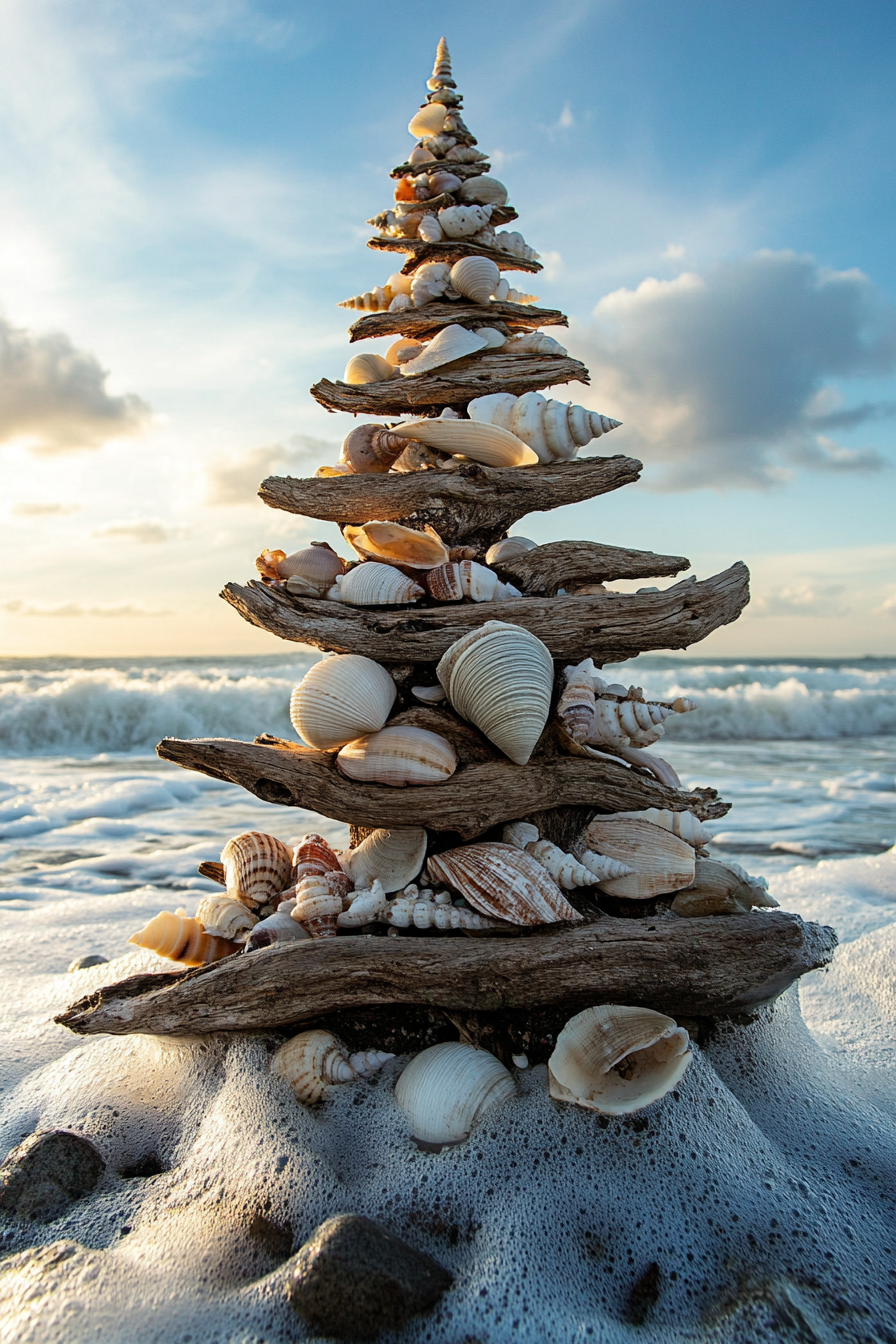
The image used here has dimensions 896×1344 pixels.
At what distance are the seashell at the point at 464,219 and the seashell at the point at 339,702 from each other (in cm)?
249

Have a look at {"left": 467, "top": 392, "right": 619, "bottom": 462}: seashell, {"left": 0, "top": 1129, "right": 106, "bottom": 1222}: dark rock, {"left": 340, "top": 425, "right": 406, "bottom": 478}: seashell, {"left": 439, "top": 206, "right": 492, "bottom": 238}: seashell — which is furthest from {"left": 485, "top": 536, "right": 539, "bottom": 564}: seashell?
{"left": 0, "top": 1129, "right": 106, "bottom": 1222}: dark rock

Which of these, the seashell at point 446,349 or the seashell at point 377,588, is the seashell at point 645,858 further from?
the seashell at point 446,349

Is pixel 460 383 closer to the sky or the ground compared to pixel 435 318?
closer to the ground

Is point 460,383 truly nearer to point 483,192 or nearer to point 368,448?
point 368,448

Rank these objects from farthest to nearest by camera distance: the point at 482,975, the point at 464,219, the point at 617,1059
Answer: the point at 464,219, the point at 482,975, the point at 617,1059

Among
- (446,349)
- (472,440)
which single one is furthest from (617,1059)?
(446,349)

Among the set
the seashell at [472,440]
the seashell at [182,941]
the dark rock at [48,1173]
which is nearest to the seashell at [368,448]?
the seashell at [472,440]

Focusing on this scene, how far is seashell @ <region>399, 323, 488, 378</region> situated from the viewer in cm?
383

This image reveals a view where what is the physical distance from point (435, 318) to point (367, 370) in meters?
0.44

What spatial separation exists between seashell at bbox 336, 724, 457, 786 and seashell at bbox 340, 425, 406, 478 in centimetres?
142

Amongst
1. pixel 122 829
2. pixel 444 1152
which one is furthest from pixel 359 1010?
pixel 122 829

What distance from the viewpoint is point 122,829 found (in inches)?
358

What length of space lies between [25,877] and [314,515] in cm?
535

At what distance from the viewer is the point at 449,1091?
2785 mm
